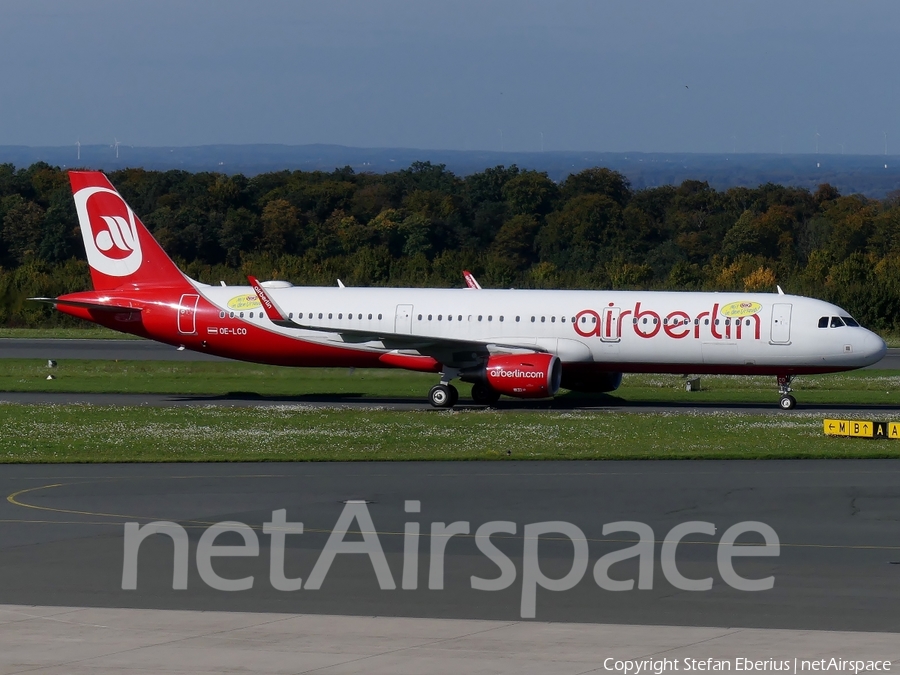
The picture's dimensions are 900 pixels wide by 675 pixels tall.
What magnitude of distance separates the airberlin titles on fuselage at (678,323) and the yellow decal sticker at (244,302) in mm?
10491

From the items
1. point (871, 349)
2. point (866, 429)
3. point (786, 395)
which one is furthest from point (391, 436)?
point (871, 349)

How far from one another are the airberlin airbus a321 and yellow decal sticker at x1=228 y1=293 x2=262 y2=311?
0.11ft

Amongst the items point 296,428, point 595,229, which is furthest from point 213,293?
point 595,229

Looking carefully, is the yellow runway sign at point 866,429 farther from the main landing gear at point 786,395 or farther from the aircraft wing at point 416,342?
the aircraft wing at point 416,342

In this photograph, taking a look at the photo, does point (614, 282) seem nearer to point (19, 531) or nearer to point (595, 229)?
point (595, 229)

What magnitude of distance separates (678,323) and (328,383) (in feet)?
48.8

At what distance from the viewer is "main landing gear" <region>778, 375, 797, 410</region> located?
3891 cm

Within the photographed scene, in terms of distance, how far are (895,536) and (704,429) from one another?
14.0 m

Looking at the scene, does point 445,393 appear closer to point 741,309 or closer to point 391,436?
point 391,436

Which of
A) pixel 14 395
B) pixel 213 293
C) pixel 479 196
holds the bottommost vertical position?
pixel 14 395

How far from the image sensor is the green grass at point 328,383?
4391 cm

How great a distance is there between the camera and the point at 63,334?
71.4 meters

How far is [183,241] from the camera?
108500mm

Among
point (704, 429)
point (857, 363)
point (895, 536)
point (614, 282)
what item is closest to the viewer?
point (895, 536)
